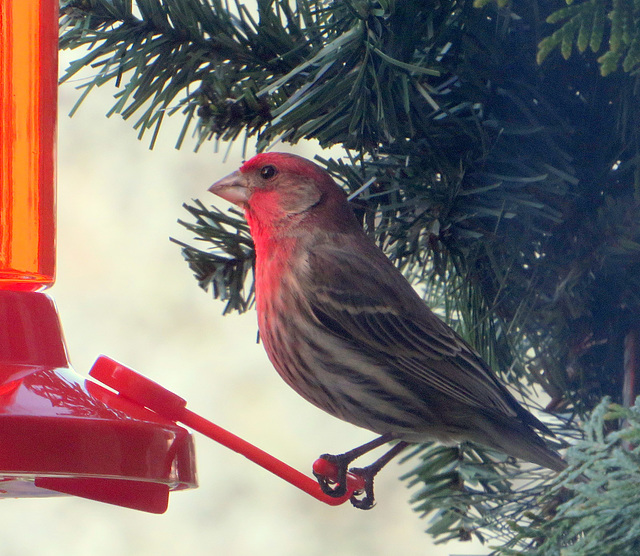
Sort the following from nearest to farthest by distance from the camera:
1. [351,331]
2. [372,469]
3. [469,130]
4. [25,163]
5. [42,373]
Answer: [42,373]
[469,130]
[25,163]
[372,469]
[351,331]

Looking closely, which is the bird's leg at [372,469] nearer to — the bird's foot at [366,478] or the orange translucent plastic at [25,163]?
the bird's foot at [366,478]

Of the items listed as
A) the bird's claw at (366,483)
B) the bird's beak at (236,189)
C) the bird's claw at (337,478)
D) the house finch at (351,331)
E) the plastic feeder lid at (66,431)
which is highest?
the bird's beak at (236,189)

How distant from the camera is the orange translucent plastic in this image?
51.3 inches

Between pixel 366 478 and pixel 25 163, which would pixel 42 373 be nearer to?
pixel 25 163

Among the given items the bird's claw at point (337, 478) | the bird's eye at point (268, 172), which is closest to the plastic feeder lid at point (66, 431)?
the bird's claw at point (337, 478)

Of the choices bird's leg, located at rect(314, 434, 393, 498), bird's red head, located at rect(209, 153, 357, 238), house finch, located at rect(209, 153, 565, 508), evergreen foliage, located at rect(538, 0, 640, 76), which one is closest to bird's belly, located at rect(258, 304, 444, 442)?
house finch, located at rect(209, 153, 565, 508)

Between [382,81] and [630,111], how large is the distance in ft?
1.06

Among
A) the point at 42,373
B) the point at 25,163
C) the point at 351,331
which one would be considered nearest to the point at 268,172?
the point at 351,331

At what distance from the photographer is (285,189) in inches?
70.6

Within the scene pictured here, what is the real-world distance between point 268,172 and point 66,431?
37.2 inches

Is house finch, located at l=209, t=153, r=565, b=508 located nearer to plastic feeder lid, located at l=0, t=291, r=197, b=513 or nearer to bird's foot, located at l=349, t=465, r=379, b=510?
bird's foot, located at l=349, t=465, r=379, b=510

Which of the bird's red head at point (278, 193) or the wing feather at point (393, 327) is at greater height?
the bird's red head at point (278, 193)

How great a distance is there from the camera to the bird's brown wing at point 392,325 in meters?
1.66

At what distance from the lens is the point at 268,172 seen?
178 centimetres
